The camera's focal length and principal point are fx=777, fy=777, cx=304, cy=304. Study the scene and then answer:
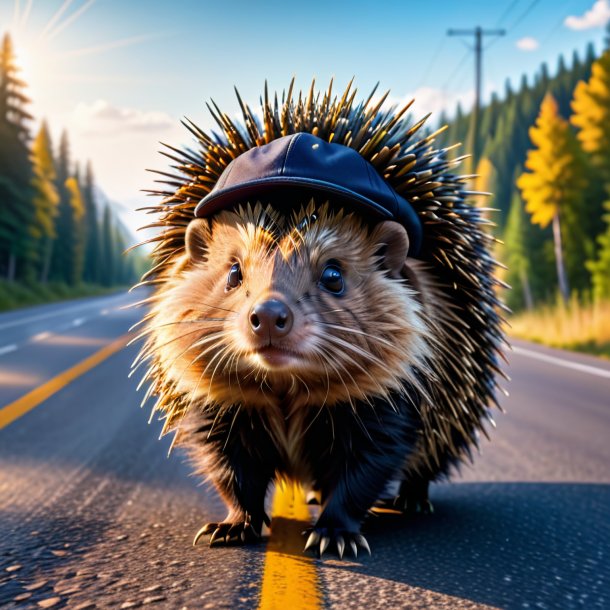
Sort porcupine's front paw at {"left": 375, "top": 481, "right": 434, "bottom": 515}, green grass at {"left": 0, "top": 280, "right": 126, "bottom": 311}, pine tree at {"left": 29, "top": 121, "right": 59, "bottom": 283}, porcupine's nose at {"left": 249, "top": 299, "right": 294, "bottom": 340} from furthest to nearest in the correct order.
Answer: pine tree at {"left": 29, "top": 121, "right": 59, "bottom": 283} < green grass at {"left": 0, "top": 280, "right": 126, "bottom": 311} < porcupine's front paw at {"left": 375, "top": 481, "right": 434, "bottom": 515} < porcupine's nose at {"left": 249, "top": 299, "right": 294, "bottom": 340}

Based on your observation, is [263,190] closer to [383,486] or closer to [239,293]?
[239,293]

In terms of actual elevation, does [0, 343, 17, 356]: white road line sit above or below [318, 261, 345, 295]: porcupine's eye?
below

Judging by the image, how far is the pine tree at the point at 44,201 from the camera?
5419 centimetres

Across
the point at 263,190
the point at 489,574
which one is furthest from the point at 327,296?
the point at 489,574

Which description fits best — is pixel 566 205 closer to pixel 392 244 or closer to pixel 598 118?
pixel 598 118

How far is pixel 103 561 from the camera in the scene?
8.67ft

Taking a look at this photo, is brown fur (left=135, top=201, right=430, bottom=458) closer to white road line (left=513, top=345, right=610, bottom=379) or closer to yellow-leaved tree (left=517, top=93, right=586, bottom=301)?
white road line (left=513, top=345, right=610, bottom=379)

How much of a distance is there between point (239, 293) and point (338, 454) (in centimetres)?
74

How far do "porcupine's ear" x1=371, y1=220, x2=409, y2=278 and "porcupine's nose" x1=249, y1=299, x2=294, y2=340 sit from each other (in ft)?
1.98

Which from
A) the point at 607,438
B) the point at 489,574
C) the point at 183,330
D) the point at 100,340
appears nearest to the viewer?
the point at 489,574

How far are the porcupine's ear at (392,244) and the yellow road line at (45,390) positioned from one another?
4062 millimetres

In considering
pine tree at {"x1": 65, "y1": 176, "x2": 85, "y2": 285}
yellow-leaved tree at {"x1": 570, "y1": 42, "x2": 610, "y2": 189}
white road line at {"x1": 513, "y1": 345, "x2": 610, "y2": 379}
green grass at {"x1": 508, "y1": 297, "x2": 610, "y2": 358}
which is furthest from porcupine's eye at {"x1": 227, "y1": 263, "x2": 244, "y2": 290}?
pine tree at {"x1": 65, "y1": 176, "x2": 85, "y2": 285}

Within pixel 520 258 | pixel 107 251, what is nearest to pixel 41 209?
pixel 520 258

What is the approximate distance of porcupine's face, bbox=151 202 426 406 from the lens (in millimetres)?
2516
